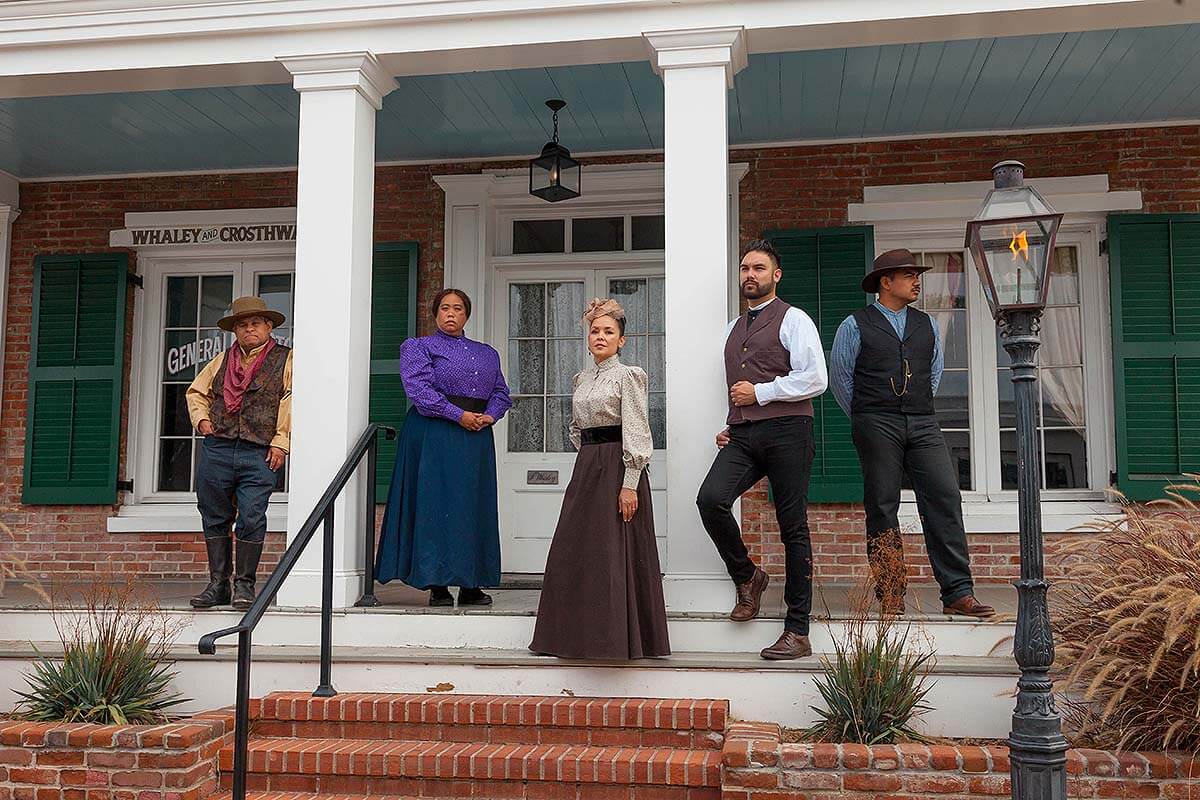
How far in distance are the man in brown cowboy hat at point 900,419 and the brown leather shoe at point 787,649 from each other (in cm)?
50

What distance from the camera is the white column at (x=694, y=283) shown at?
4980 millimetres

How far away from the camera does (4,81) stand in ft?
19.4

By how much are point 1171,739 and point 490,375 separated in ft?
11.1

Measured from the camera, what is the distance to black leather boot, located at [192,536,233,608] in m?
5.52

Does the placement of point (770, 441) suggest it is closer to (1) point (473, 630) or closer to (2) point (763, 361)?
(2) point (763, 361)

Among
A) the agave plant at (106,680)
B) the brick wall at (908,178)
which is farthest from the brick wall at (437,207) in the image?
the agave plant at (106,680)

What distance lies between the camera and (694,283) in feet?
16.8

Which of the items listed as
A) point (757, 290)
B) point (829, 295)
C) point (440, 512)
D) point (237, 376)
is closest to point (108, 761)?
point (440, 512)

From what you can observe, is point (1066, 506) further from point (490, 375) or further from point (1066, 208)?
point (490, 375)

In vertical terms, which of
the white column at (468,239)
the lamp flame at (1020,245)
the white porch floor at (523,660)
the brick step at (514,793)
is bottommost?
the brick step at (514,793)

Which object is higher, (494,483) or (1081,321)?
(1081,321)

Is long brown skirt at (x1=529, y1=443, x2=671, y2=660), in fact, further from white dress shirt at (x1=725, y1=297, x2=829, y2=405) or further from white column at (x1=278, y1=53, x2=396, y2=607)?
white column at (x1=278, y1=53, x2=396, y2=607)

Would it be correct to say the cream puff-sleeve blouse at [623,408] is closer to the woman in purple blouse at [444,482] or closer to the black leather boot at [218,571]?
the woman in purple blouse at [444,482]

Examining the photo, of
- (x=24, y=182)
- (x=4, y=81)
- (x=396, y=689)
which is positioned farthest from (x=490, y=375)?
(x=24, y=182)
